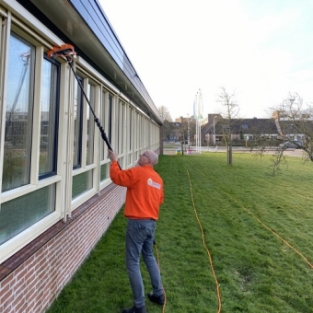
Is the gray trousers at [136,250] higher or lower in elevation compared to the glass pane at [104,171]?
lower

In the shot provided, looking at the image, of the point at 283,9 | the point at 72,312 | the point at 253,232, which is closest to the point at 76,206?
the point at 72,312

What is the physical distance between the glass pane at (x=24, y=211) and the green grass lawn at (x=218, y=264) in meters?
0.95

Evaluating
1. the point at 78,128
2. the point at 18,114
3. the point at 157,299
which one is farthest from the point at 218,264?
the point at 18,114

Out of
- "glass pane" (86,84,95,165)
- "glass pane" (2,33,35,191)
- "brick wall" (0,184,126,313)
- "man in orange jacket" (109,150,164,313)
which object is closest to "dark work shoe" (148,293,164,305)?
"man in orange jacket" (109,150,164,313)

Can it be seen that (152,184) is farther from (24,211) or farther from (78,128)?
(78,128)

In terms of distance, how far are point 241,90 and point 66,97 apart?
1897cm

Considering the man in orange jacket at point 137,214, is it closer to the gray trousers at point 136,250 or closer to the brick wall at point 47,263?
the gray trousers at point 136,250

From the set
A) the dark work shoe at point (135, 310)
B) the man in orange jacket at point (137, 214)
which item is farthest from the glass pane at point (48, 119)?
the dark work shoe at point (135, 310)

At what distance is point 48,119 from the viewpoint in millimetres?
3055

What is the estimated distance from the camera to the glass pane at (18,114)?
232 centimetres

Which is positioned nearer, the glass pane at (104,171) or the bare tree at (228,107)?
the glass pane at (104,171)

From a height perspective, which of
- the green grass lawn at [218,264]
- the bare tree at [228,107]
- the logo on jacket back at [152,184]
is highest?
the bare tree at [228,107]

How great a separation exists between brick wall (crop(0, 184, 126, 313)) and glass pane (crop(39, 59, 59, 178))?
700 mm

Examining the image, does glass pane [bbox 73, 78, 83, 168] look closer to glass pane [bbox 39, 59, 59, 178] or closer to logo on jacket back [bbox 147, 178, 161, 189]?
glass pane [bbox 39, 59, 59, 178]
